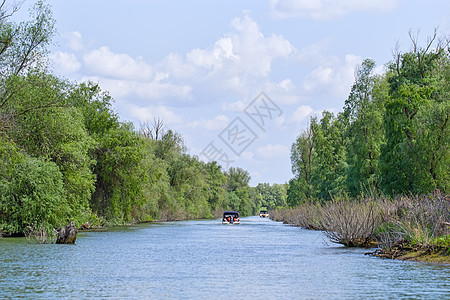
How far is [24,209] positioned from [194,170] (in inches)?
3010

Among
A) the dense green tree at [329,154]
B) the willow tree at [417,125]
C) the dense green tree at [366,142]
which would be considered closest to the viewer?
the willow tree at [417,125]

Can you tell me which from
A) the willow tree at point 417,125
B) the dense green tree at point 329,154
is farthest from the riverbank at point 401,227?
the dense green tree at point 329,154

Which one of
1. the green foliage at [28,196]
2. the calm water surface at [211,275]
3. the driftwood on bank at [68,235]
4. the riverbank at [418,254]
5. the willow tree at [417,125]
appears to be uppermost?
the willow tree at [417,125]

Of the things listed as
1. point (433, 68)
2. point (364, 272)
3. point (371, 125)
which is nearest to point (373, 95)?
point (371, 125)

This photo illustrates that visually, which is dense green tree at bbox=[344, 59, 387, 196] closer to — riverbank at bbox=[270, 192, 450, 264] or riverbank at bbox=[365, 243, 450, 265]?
Answer: riverbank at bbox=[270, 192, 450, 264]

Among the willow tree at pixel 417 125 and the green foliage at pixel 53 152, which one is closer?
the green foliage at pixel 53 152

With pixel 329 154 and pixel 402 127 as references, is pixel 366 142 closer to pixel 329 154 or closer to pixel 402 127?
pixel 402 127

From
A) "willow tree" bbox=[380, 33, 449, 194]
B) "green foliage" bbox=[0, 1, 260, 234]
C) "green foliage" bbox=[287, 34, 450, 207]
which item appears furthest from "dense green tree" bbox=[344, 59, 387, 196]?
"green foliage" bbox=[0, 1, 260, 234]

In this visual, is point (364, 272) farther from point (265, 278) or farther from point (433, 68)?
point (433, 68)

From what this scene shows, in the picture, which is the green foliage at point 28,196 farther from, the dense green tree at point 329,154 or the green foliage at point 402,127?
the dense green tree at point 329,154

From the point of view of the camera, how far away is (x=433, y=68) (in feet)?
185

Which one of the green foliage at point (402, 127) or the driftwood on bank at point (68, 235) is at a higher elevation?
the green foliage at point (402, 127)

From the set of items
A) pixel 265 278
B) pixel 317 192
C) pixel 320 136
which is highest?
pixel 320 136

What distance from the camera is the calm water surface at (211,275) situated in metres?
19.4
